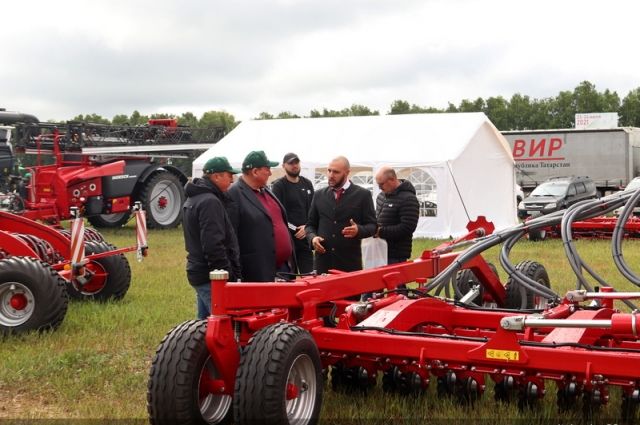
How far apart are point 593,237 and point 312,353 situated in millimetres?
13857

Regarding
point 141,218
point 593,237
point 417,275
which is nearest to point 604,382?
point 417,275

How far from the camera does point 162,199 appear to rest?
19.2 meters

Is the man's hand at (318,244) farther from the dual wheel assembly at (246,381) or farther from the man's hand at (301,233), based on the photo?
the dual wheel assembly at (246,381)

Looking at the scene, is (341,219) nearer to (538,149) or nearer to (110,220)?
(110,220)

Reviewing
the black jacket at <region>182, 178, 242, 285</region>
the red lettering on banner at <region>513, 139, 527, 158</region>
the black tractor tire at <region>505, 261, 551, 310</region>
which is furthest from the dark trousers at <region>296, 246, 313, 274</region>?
the red lettering on banner at <region>513, 139, 527, 158</region>

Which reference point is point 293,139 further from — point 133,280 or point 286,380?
point 286,380

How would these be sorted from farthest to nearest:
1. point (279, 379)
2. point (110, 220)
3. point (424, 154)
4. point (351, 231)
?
1. point (110, 220)
2. point (424, 154)
3. point (351, 231)
4. point (279, 379)

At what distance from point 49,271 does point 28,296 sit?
11.0 inches

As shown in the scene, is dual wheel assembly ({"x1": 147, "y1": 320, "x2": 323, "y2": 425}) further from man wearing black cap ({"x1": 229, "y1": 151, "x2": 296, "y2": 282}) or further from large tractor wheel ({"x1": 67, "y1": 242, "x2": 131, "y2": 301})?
large tractor wheel ({"x1": 67, "y1": 242, "x2": 131, "y2": 301})

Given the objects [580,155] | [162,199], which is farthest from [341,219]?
→ [580,155]

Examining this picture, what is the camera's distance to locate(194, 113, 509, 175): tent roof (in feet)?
58.4

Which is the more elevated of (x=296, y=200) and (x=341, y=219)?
(x=296, y=200)

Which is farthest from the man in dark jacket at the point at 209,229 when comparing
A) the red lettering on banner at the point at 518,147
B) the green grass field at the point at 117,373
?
the red lettering on banner at the point at 518,147

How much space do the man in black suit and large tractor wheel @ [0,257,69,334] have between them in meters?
2.31
